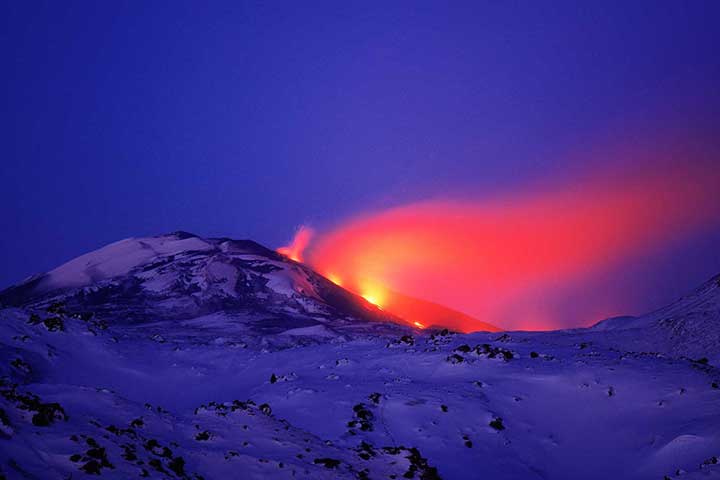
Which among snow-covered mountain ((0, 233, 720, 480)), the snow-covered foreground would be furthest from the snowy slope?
the snow-covered foreground

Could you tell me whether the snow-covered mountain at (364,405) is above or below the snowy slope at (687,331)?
below

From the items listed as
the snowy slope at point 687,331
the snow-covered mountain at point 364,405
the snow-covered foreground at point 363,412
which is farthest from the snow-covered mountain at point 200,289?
the snow-covered foreground at point 363,412

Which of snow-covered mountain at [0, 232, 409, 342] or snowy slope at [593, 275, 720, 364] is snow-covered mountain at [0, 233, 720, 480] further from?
snow-covered mountain at [0, 232, 409, 342]

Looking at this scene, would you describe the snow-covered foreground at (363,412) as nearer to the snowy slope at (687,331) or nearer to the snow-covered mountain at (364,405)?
the snow-covered mountain at (364,405)

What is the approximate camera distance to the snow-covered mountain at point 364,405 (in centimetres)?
1153

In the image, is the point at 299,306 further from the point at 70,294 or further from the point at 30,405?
the point at 30,405

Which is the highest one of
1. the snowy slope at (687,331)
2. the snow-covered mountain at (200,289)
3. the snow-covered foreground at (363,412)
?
the snow-covered mountain at (200,289)

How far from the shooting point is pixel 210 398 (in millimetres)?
23422

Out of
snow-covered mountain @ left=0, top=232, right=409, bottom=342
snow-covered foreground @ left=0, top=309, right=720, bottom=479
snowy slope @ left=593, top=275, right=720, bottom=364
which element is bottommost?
snow-covered foreground @ left=0, top=309, right=720, bottom=479

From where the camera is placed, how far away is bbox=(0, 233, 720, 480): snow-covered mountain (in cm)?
1153

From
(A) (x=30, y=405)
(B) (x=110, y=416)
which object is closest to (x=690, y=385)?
(B) (x=110, y=416)

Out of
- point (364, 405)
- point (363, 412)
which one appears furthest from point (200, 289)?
point (363, 412)

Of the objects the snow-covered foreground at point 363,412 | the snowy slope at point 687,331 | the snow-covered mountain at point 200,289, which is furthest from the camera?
the snow-covered mountain at point 200,289

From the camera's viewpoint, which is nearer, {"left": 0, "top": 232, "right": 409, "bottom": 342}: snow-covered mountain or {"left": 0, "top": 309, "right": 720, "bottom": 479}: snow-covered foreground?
{"left": 0, "top": 309, "right": 720, "bottom": 479}: snow-covered foreground
